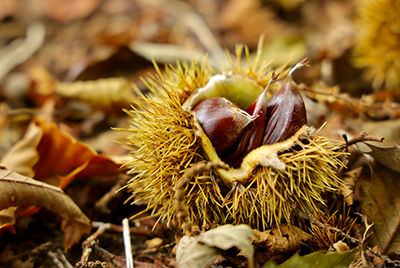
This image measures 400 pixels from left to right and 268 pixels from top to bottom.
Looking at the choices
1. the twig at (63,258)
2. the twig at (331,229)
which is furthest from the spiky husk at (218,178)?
the twig at (63,258)

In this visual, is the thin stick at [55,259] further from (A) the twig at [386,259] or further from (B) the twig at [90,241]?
(A) the twig at [386,259]

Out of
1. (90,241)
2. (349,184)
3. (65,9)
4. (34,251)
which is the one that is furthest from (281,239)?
(65,9)

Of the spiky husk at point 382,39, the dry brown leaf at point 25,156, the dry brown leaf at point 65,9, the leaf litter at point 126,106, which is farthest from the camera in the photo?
the dry brown leaf at point 65,9

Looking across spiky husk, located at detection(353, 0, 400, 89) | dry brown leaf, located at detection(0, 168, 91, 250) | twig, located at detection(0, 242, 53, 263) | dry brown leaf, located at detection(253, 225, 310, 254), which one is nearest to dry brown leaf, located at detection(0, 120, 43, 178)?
dry brown leaf, located at detection(0, 168, 91, 250)

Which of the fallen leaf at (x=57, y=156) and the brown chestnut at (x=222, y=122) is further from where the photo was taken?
the fallen leaf at (x=57, y=156)

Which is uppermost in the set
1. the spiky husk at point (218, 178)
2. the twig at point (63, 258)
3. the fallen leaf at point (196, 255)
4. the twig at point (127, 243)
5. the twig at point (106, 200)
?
the spiky husk at point (218, 178)

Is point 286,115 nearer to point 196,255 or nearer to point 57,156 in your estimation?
point 196,255

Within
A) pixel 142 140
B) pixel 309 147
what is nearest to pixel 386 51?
pixel 309 147

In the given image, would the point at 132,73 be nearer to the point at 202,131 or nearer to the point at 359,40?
the point at 202,131
